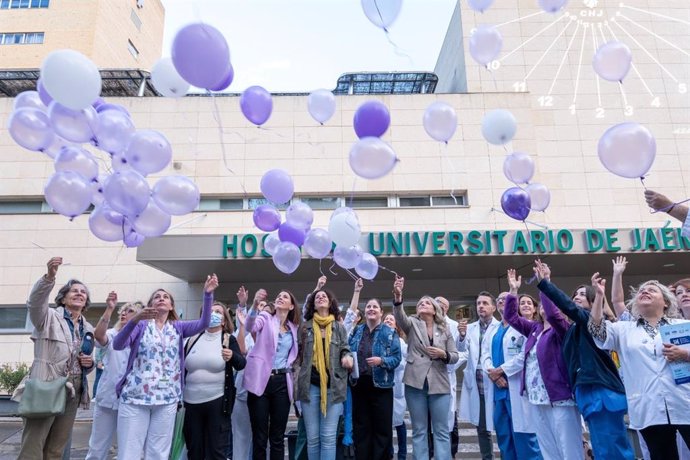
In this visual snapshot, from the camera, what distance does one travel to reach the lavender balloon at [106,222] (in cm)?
444

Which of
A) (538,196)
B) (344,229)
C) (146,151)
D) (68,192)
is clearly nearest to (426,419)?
(344,229)

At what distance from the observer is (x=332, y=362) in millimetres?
4371

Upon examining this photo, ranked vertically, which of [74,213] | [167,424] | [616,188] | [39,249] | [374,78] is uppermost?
[374,78]

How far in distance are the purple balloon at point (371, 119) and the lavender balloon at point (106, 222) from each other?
8.78 ft

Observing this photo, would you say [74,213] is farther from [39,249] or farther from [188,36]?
[39,249]

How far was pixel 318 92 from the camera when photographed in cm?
580

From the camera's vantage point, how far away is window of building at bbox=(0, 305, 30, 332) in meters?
12.0

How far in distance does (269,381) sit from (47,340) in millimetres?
1909

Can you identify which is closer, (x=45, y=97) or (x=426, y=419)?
(x=45, y=97)

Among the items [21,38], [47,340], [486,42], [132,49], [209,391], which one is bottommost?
[209,391]

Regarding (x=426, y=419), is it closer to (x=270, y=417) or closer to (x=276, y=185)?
(x=270, y=417)

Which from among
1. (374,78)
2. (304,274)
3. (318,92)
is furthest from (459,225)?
(318,92)

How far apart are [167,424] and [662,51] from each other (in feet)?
55.2

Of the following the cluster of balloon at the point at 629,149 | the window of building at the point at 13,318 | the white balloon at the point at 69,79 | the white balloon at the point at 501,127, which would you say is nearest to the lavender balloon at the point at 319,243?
the white balloon at the point at 501,127
